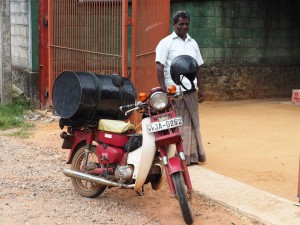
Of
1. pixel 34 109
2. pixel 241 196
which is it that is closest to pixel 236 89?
pixel 34 109

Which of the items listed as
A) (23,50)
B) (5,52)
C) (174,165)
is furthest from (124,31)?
(23,50)

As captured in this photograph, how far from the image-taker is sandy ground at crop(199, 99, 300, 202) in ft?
21.3

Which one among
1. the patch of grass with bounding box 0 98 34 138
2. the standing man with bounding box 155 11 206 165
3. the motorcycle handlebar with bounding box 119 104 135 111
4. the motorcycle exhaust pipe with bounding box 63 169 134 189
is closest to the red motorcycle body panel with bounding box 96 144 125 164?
the motorcycle exhaust pipe with bounding box 63 169 134 189

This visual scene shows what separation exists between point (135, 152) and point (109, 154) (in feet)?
0.96

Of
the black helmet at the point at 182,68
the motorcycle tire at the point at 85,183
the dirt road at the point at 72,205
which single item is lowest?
the dirt road at the point at 72,205

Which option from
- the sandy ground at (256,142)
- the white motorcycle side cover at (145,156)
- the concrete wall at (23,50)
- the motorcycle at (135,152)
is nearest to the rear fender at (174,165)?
the motorcycle at (135,152)

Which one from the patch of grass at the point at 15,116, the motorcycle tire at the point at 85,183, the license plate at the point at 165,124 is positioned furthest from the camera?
the patch of grass at the point at 15,116

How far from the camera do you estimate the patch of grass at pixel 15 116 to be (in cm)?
931

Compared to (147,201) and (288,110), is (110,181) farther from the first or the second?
(288,110)

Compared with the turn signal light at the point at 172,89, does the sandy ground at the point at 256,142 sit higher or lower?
lower

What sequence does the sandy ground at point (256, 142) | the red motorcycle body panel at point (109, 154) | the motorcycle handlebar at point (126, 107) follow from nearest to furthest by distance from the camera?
the motorcycle handlebar at point (126, 107)
the red motorcycle body panel at point (109, 154)
the sandy ground at point (256, 142)

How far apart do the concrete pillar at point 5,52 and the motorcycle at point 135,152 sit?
5218mm

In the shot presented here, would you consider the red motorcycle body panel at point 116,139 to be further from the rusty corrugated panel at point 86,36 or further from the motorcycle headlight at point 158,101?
the rusty corrugated panel at point 86,36

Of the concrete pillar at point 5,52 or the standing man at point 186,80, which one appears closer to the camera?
the standing man at point 186,80
